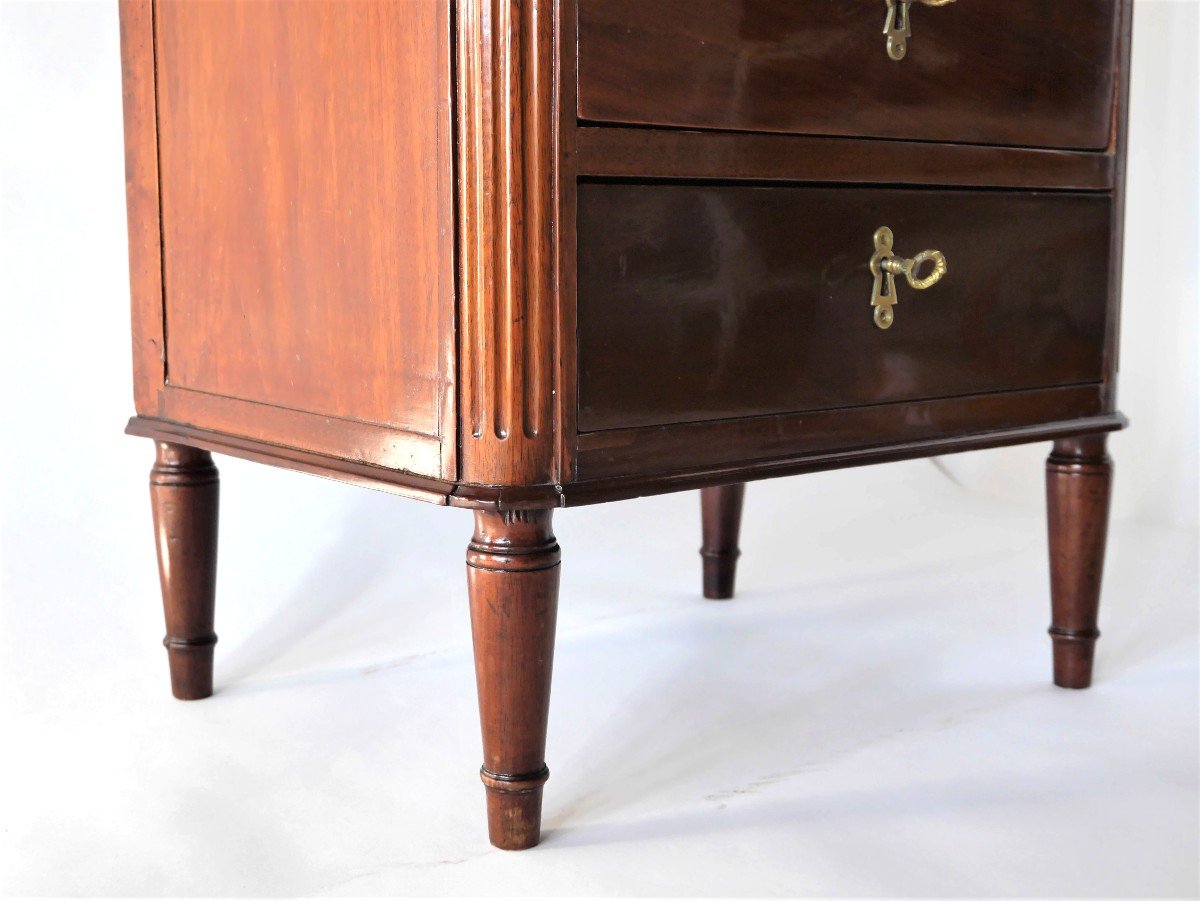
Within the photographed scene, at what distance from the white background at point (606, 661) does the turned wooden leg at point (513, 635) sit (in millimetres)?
74

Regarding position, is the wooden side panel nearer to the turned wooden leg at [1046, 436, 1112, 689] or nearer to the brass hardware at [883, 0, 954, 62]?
the brass hardware at [883, 0, 954, 62]

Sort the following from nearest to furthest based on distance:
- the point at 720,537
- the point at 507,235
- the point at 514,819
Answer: the point at 507,235
the point at 514,819
the point at 720,537

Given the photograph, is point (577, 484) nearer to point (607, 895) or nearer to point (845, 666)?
point (607, 895)

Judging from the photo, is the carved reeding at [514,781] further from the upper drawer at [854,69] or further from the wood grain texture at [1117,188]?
the wood grain texture at [1117,188]

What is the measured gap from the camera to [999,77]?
1.23 m

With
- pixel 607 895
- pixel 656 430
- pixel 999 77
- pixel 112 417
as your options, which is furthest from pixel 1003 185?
pixel 112 417

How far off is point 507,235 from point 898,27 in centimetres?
37

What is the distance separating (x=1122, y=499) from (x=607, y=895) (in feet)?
4.63

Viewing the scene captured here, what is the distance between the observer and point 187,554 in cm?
137

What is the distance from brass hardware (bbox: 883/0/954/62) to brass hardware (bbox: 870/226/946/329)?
13 cm

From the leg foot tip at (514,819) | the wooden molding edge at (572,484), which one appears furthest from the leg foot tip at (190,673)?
the leg foot tip at (514,819)

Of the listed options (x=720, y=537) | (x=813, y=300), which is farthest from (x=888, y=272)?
(x=720, y=537)

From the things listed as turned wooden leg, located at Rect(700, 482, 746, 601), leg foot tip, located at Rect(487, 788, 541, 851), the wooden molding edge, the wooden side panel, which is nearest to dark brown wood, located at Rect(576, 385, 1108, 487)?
the wooden molding edge

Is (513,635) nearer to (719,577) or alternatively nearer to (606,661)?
(606,661)
